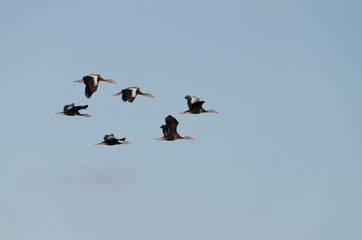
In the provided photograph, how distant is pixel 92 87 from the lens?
76625mm

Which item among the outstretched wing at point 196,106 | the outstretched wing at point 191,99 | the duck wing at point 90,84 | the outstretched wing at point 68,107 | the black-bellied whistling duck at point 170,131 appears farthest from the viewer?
the outstretched wing at point 68,107

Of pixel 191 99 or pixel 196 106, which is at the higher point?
pixel 191 99

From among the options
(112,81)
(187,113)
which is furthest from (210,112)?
(112,81)

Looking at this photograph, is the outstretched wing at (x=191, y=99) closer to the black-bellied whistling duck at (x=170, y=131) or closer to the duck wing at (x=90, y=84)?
the black-bellied whistling duck at (x=170, y=131)

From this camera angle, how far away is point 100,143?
7912 cm

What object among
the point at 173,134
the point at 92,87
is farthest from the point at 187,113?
the point at 92,87

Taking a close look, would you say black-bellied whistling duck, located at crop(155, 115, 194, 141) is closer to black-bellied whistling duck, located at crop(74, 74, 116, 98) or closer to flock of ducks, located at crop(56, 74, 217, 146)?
flock of ducks, located at crop(56, 74, 217, 146)

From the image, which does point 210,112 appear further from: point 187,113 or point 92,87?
point 92,87

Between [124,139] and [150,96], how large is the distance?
3.46 m

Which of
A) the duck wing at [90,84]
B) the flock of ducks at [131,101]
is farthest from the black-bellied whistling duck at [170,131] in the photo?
the duck wing at [90,84]

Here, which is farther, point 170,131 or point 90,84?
point 170,131

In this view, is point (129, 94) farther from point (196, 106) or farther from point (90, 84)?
point (196, 106)

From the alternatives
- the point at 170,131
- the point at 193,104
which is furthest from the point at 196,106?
the point at 170,131

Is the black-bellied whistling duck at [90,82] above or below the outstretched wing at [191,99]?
above
